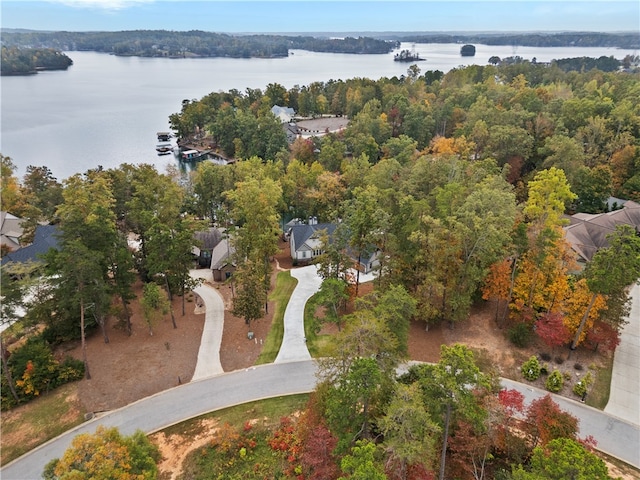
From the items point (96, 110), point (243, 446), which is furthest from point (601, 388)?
point (96, 110)

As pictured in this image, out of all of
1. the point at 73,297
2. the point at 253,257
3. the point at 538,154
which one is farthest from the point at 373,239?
the point at 538,154

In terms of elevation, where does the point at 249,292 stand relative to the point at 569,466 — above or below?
below

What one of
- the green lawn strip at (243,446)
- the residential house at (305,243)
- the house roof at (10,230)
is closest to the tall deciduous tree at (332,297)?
the green lawn strip at (243,446)

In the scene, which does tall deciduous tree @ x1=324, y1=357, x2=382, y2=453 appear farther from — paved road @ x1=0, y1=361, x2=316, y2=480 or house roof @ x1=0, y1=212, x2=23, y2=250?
house roof @ x1=0, y1=212, x2=23, y2=250

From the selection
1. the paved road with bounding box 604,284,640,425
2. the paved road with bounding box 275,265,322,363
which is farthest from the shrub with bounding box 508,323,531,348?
the paved road with bounding box 275,265,322,363

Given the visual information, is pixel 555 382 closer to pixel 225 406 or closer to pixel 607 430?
pixel 607 430

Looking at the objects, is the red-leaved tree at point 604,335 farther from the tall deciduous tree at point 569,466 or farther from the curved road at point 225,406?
the tall deciduous tree at point 569,466
